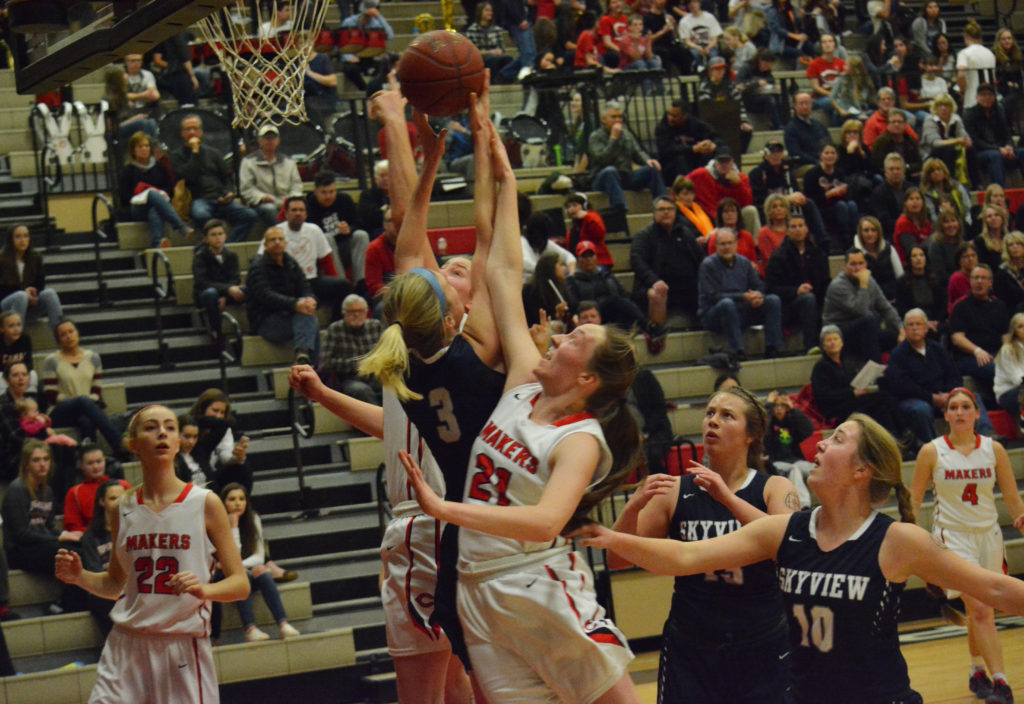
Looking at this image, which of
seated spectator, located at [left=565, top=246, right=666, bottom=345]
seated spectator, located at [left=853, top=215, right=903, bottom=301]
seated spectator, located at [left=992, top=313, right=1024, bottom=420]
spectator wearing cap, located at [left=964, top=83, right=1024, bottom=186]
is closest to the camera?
seated spectator, located at [left=565, top=246, right=666, bottom=345]

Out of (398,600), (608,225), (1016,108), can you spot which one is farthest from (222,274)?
(1016,108)

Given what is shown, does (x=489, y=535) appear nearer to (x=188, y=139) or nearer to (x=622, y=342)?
(x=622, y=342)

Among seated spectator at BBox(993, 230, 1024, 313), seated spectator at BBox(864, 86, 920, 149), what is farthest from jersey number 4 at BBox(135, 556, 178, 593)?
seated spectator at BBox(864, 86, 920, 149)

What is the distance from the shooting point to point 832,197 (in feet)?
43.3

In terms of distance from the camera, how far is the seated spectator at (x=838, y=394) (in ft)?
35.2

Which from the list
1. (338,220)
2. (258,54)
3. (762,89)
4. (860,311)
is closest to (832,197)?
(860,311)

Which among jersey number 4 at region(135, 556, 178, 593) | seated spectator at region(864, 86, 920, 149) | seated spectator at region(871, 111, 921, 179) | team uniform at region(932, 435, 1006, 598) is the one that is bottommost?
team uniform at region(932, 435, 1006, 598)

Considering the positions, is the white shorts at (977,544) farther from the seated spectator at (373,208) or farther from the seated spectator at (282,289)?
the seated spectator at (373,208)

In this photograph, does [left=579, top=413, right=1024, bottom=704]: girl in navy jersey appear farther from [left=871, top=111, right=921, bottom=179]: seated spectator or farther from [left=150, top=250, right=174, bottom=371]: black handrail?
[left=871, top=111, right=921, bottom=179]: seated spectator

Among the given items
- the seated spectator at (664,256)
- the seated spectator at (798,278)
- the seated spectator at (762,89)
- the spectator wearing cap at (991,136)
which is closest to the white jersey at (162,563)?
the seated spectator at (664,256)

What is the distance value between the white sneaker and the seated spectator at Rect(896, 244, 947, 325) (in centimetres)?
672

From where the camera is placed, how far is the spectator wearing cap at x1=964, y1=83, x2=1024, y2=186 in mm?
14859

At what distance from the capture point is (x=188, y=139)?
11.9 m

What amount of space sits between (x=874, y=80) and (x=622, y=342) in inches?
521
